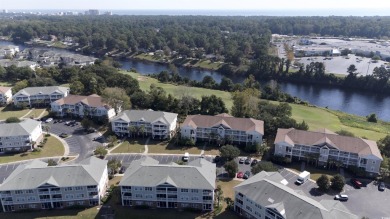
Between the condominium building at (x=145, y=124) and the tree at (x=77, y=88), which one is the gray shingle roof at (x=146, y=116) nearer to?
the condominium building at (x=145, y=124)

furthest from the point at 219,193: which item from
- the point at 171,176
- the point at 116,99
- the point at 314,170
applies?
the point at 116,99

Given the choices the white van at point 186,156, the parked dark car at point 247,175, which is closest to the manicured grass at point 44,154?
the white van at point 186,156

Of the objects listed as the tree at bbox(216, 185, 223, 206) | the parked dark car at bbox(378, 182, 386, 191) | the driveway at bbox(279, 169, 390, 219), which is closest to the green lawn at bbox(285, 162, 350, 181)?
the driveway at bbox(279, 169, 390, 219)

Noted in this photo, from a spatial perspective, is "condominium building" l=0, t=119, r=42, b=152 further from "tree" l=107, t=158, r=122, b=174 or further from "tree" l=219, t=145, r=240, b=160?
Result: "tree" l=219, t=145, r=240, b=160

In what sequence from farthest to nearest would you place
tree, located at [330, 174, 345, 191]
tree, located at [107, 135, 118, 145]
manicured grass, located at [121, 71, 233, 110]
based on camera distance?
manicured grass, located at [121, 71, 233, 110] < tree, located at [107, 135, 118, 145] < tree, located at [330, 174, 345, 191]

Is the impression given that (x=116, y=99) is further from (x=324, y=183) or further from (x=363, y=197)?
(x=363, y=197)

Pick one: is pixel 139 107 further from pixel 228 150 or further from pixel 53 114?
pixel 228 150
